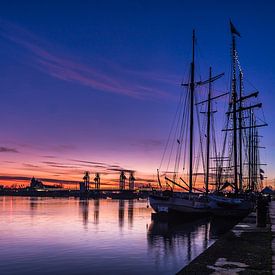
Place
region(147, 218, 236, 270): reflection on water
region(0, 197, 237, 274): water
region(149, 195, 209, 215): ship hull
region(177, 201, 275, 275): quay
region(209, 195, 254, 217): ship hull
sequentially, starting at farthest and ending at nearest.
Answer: region(149, 195, 209, 215): ship hull, region(209, 195, 254, 217): ship hull, region(147, 218, 236, 270): reflection on water, region(0, 197, 237, 274): water, region(177, 201, 275, 275): quay

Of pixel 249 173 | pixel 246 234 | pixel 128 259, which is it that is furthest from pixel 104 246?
pixel 249 173

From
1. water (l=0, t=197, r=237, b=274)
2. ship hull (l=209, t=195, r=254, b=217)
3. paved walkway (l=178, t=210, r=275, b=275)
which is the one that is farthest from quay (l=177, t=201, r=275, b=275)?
ship hull (l=209, t=195, r=254, b=217)

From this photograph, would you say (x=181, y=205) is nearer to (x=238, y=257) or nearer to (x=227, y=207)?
(x=227, y=207)

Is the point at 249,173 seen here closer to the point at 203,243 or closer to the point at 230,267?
the point at 203,243

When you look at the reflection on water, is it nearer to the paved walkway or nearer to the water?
the water

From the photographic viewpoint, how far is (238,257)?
641 inches

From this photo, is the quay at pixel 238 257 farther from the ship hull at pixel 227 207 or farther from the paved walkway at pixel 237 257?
the ship hull at pixel 227 207

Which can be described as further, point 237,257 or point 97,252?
point 97,252

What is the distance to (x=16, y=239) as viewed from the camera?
32.8m

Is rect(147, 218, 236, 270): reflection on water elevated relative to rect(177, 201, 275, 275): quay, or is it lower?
lower

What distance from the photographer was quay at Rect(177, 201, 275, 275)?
13.9 m

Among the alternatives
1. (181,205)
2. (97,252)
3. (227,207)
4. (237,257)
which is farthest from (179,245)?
(181,205)

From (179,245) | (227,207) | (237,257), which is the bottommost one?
(179,245)

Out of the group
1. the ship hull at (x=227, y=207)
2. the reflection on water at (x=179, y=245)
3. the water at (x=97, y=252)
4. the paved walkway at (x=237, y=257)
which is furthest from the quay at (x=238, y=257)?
the ship hull at (x=227, y=207)
